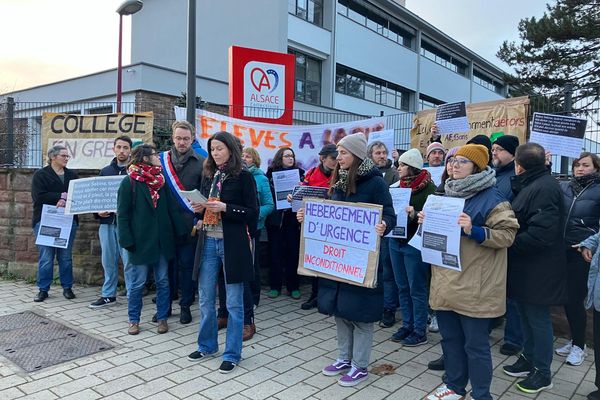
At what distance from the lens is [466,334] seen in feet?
10.9

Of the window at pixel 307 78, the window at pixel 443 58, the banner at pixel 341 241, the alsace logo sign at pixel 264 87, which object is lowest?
the banner at pixel 341 241

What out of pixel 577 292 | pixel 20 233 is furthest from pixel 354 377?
pixel 20 233

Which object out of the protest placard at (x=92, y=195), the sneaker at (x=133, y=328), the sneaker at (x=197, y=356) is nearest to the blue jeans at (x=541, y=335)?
the sneaker at (x=197, y=356)

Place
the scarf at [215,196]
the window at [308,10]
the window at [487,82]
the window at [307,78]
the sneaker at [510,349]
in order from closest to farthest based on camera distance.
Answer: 1. the scarf at [215,196]
2. the sneaker at [510,349]
3. the window at [308,10]
4. the window at [307,78]
5. the window at [487,82]

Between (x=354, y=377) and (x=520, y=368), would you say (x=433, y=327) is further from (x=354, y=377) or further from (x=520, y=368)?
(x=354, y=377)

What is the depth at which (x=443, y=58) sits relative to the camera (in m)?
37.0

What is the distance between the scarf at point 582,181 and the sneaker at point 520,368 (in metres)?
1.68

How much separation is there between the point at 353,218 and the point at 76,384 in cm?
266

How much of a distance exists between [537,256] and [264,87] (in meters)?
6.06

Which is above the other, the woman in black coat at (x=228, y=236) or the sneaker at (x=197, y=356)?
the woman in black coat at (x=228, y=236)

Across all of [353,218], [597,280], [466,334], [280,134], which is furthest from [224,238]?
[280,134]

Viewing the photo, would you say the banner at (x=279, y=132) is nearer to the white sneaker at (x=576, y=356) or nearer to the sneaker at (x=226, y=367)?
the sneaker at (x=226, y=367)

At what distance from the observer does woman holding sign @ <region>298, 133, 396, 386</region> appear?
373 centimetres

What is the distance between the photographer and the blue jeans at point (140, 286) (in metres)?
5.00
